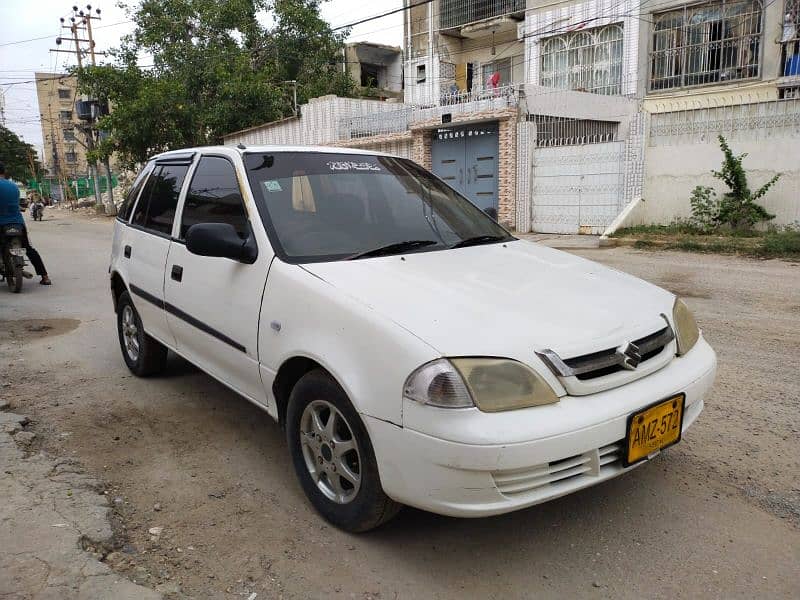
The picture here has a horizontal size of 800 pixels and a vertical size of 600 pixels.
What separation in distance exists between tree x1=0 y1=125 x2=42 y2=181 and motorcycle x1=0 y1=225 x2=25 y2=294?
5511 cm

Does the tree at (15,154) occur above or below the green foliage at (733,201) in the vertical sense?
above

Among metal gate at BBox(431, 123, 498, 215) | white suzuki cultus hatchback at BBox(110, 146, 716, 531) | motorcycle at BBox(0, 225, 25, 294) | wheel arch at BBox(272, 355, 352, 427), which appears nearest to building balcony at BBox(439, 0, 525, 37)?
metal gate at BBox(431, 123, 498, 215)

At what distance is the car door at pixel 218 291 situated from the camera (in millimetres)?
3135

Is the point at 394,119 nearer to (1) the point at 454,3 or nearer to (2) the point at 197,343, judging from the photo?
(1) the point at 454,3

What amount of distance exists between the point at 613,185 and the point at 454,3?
13.1 meters

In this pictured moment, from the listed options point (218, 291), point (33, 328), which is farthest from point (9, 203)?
point (218, 291)

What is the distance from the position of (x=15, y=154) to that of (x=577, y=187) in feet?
202

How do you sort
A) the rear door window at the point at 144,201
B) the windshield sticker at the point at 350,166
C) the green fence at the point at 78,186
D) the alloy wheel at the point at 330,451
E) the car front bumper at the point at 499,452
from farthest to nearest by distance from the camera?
the green fence at the point at 78,186 → the rear door window at the point at 144,201 → the windshield sticker at the point at 350,166 → the alloy wheel at the point at 330,451 → the car front bumper at the point at 499,452

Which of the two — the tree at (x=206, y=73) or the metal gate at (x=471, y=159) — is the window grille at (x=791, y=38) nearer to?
the metal gate at (x=471, y=159)

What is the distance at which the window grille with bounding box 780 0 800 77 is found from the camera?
15.2m

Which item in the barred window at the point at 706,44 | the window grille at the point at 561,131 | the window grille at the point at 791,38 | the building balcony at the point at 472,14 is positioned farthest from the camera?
the building balcony at the point at 472,14

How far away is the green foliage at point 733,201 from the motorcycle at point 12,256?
11470mm

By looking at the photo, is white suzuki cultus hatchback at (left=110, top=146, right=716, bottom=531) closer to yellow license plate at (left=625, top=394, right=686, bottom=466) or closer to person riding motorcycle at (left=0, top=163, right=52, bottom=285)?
yellow license plate at (left=625, top=394, right=686, bottom=466)

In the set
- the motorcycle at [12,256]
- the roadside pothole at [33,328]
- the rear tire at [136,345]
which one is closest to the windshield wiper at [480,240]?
the rear tire at [136,345]
